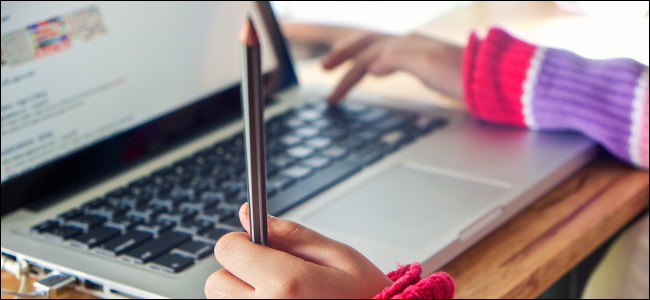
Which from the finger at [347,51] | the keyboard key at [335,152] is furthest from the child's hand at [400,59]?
the keyboard key at [335,152]

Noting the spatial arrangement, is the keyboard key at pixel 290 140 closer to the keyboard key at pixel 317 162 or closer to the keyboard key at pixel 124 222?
the keyboard key at pixel 317 162

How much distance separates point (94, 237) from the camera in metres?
0.50

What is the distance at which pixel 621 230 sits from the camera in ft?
1.99

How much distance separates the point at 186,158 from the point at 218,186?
0.25 feet

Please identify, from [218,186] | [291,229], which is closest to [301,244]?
[291,229]

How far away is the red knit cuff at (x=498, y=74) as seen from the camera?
2.15ft

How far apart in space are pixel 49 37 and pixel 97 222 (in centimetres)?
15

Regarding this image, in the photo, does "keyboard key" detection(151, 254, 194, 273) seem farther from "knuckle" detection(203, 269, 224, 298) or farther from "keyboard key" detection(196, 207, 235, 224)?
"knuckle" detection(203, 269, 224, 298)

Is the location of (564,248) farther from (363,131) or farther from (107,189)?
(107,189)

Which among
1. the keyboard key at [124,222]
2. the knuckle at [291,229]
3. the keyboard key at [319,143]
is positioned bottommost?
the keyboard key at [319,143]

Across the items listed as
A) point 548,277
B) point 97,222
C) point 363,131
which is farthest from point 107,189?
point 548,277

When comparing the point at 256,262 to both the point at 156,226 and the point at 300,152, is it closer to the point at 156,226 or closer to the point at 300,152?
the point at 156,226

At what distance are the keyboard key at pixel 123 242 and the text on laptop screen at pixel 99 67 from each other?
12 centimetres

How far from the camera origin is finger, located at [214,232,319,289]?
238 mm
